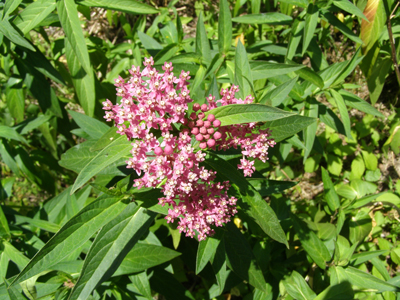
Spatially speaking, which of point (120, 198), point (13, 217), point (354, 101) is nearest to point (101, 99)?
point (13, 217)

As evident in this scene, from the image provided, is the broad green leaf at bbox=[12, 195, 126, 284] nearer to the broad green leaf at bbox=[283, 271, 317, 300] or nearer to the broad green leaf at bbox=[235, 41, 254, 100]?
the broad green leaf at bbox=[235, 41, 254, 100]

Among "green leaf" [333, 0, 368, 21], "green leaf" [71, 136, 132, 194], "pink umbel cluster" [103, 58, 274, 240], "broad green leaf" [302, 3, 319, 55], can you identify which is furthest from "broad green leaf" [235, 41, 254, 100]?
"green leaf" [333, 0, 368, 21]

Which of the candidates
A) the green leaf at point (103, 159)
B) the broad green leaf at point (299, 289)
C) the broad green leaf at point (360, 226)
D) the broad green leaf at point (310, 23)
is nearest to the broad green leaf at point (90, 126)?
the green leaf at point (103, 159)

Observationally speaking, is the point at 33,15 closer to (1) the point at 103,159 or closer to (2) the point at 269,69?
(1) the point at 103,159

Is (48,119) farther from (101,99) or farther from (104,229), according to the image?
(104,229)

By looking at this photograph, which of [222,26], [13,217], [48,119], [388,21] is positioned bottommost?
[13,217]

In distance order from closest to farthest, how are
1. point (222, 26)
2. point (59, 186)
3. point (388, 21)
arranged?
point (222, 26)
point (388, 21)
point (59, 186)

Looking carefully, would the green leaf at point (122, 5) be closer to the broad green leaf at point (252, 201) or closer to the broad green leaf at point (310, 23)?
the broad green leaf at point (310, 23)
